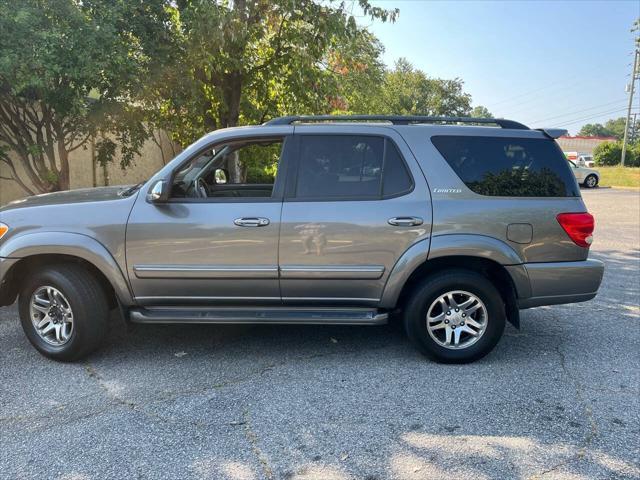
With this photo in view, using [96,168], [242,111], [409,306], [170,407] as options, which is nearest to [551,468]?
[409,306]

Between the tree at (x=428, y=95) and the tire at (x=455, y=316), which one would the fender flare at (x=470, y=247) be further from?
the tree at (x=428, y=95)

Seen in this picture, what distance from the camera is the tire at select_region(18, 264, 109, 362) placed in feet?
12.7

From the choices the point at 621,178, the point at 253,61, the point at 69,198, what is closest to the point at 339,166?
the point at 69,198

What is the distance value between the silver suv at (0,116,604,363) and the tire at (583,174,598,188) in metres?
24.6

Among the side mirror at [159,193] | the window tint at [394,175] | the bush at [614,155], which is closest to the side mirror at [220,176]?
the side mirror at [159,193]

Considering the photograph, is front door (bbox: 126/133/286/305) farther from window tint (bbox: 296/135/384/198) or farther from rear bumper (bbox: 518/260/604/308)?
rear bumper (bbox: 518/260/604/308)

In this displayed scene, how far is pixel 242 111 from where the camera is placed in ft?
30.8

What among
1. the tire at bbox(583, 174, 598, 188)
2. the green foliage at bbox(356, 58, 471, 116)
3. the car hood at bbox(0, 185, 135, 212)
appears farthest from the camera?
the green foliage at bbox(356, 58, 471, 116)

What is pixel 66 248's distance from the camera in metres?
3.82

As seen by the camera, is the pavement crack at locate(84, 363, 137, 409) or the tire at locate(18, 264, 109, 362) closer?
the pavement crack at locate(84, 363, 137, 409)

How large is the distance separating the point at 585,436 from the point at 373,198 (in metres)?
2.13

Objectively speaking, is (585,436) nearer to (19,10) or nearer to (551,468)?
(551,468)

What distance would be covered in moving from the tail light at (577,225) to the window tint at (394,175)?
1.22m

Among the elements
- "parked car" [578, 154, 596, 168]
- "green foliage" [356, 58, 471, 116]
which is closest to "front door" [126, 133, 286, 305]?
"parked car" [578, 154, 596, 168]
